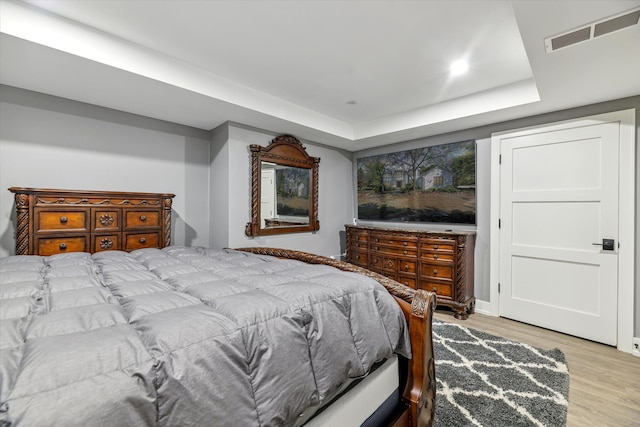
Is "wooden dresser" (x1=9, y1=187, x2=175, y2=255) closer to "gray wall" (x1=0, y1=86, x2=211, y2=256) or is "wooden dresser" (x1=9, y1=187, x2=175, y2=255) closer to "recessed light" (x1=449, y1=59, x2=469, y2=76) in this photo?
"gray wall" (x1=0, y1=86, x2=211, y2=256)

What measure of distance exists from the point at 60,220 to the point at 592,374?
471 cm

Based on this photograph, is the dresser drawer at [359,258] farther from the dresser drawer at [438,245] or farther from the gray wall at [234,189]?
the dresser drawer at [438,245]

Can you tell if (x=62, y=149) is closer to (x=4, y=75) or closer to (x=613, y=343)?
(x=4, y=75)

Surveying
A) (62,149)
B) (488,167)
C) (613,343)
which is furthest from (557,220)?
(62,149)

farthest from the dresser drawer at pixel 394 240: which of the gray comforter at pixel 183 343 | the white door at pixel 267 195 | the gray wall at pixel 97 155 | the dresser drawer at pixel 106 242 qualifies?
the dresser drawer at pixel 106 242

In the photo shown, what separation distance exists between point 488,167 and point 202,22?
11.4ft

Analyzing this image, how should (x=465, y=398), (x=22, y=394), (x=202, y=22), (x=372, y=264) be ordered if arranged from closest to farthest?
(x=22, y=394)
(x=465, y=398)
(x=202, y=22)
(x=372, y=264)

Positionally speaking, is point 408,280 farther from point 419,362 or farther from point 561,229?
point 419,362

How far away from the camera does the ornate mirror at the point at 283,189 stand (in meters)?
3.80

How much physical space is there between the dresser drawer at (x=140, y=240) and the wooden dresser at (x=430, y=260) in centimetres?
282

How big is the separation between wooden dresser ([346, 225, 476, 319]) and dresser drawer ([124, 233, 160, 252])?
2.82 meters

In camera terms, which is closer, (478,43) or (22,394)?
(22,394)

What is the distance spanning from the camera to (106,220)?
2.94 m

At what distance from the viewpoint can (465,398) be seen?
2.00 metres
